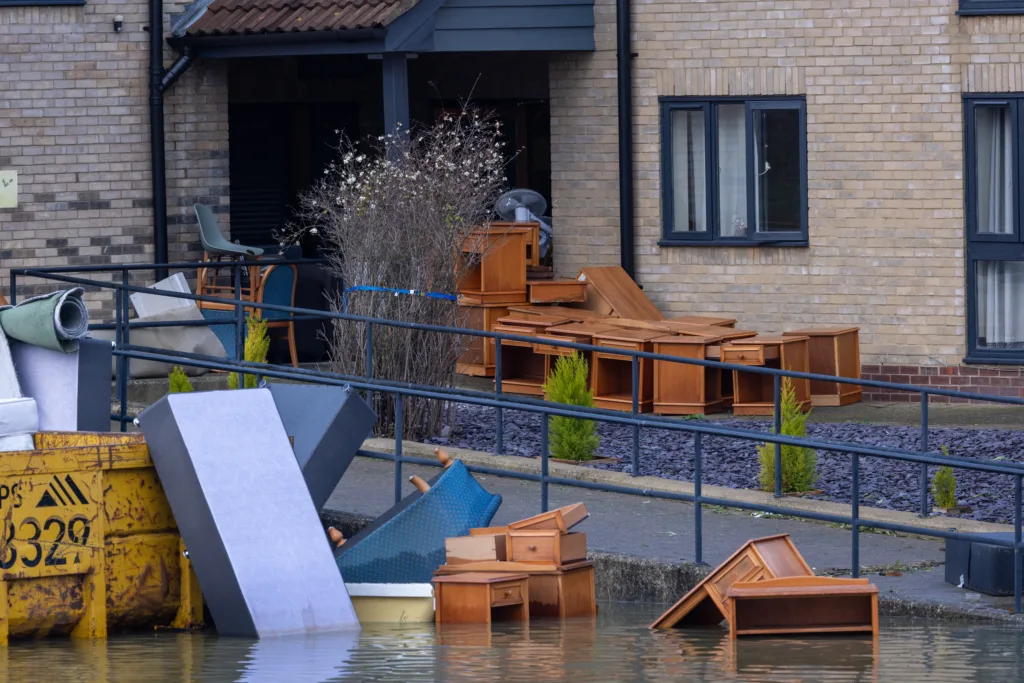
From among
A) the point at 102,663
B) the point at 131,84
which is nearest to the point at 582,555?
the point at 102,663

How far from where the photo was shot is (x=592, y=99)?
1639 centimetres

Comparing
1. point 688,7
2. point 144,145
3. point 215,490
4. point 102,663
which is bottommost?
point 102,663

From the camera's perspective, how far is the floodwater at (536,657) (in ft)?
22.7

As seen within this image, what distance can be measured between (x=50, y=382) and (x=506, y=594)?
2.85m

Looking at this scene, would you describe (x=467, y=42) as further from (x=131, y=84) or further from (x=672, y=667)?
(x=672, y=667)

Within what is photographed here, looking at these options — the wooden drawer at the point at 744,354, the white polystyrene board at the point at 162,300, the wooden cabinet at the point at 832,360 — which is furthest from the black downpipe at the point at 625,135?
the white polystyrene board at the point at 162,300

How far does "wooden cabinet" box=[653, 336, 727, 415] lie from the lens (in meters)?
14.3

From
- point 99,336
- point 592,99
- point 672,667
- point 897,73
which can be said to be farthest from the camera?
point 592,99

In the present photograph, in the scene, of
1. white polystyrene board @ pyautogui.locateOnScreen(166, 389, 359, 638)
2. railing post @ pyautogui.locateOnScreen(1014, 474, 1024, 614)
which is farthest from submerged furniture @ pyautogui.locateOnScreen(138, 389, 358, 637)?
railing post @ pyautogui.locateOnScreen(1014, 474, 1024, 614)

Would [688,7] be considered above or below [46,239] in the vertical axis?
above

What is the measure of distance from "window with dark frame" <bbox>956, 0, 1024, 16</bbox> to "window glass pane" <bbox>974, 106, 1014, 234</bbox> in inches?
32.4

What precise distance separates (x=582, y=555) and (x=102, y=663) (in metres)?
2.37

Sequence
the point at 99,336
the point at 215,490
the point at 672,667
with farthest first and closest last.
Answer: the point at 99,336 → the point at 215,490 → the point at 672,667

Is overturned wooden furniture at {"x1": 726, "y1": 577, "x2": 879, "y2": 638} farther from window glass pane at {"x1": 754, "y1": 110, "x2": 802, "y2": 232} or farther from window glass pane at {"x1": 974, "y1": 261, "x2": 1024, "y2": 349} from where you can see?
window glass pane at {"x1": 754, "y1": 110, "x2": 802, "y2": 232}
